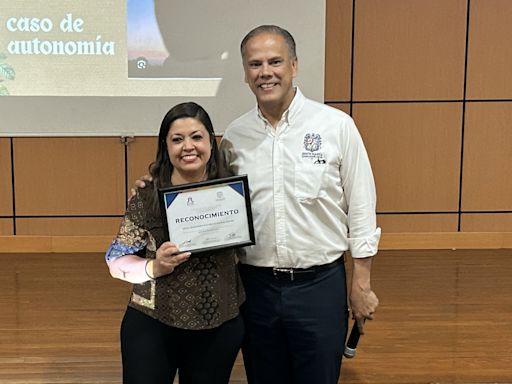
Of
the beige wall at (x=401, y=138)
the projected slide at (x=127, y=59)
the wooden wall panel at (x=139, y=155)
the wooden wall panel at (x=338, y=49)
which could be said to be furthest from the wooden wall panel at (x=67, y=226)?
the wooden wall panel at (x=338, y=49)

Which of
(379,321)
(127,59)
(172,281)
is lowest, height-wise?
(379,321)

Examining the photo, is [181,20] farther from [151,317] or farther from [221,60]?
[151,317]

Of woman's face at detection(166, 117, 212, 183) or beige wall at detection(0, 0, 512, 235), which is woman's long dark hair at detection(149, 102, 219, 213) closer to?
woman's face at detection(166, 117, 212, 183)

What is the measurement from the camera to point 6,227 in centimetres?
495

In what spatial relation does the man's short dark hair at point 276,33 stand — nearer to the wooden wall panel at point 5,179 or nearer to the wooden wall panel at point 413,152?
the wooden wall panel at point 413,152

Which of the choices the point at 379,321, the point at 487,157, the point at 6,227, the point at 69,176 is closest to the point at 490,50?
the point at 487,157

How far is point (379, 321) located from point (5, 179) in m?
2.96

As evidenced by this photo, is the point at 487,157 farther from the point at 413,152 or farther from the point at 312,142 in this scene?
the point at 312,142

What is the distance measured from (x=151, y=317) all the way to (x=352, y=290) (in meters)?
0.62

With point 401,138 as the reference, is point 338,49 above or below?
above

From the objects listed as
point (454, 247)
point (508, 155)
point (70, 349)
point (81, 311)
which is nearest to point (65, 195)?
point (81, 311)

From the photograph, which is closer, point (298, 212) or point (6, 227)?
point (298, 212)

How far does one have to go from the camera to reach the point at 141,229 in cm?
187

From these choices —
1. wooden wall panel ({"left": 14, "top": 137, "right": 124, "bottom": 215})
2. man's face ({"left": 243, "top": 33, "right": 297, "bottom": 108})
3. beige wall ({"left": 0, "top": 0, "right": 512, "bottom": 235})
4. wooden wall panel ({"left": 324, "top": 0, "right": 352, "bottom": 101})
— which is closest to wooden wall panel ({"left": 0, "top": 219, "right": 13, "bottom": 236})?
beige wall ({"left": 0, "top": 0, "right": 512, "bottom": 235})
